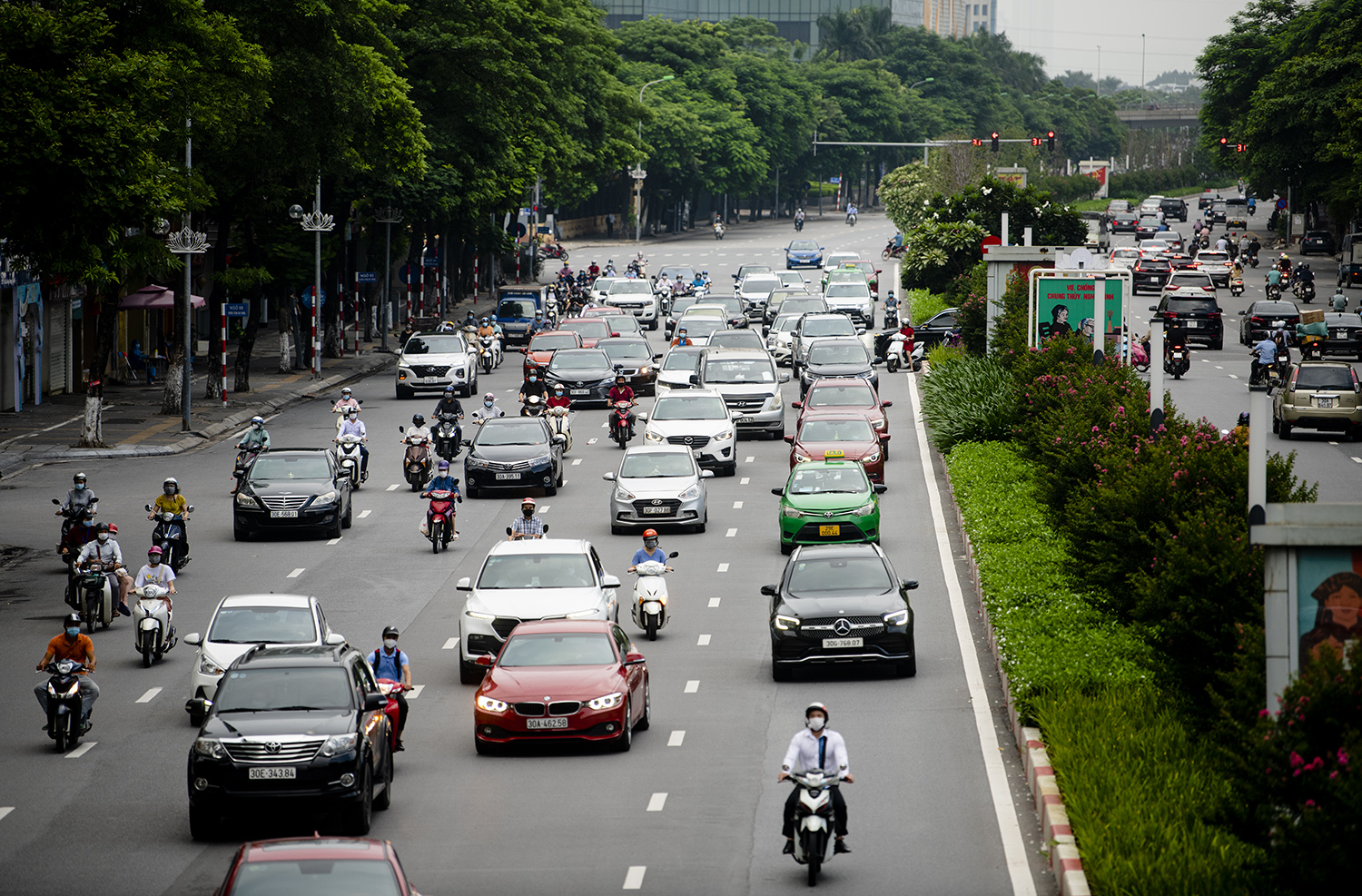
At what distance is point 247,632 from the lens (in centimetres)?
1939

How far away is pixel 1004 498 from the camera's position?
92.4 ft

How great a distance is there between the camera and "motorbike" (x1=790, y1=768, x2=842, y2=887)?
13.5 meters

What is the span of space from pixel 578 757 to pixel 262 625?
163 inches

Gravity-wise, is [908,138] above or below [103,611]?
above

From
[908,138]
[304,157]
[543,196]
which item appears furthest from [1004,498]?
[908,138]

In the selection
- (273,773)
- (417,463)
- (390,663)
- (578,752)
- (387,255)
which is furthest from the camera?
(387,255)

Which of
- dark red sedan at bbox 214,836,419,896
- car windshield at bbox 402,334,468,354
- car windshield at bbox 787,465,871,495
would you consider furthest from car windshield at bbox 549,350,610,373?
dark red sedan at bbox 214,836,419,896

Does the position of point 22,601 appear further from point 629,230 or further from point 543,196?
point 629,230

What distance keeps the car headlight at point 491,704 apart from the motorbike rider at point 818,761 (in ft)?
14.0

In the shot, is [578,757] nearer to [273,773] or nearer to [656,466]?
[273,773]

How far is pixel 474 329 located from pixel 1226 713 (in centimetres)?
5019

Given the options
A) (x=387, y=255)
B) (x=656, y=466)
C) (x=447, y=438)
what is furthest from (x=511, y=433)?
(x=387, y=255)

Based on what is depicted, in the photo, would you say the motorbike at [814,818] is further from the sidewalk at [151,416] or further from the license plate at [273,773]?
the sidewalk at [151,416]

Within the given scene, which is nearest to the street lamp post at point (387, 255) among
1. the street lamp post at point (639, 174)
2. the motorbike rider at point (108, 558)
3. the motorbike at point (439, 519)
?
the motorbike at point (439, 519)
